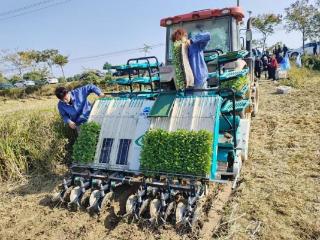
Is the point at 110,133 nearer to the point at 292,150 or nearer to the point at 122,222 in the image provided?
the point at 122,222

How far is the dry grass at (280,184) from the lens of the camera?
152 inches

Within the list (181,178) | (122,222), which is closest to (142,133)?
(181,178)

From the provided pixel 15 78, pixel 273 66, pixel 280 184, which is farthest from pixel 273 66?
pixel 15 78

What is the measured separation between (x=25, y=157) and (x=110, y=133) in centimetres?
182

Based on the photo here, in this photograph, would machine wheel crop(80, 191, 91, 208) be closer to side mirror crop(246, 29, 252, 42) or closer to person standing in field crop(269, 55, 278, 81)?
side mirror crop(246, 29, 252, 42)

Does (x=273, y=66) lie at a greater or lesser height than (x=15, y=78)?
lesser

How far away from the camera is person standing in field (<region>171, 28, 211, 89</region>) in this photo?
5016 mm

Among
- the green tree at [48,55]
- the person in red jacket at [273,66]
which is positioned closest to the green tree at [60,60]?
the green tree at [48,55]

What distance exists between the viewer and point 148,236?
12.8 ft

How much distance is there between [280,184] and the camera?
16.2 ft

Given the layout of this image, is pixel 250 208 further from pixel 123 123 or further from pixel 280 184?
pixel 123 123

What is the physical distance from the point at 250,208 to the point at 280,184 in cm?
89

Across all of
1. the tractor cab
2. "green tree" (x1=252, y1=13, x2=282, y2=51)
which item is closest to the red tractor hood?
the tractor cab

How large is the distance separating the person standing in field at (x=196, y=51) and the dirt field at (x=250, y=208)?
1.70 meters
